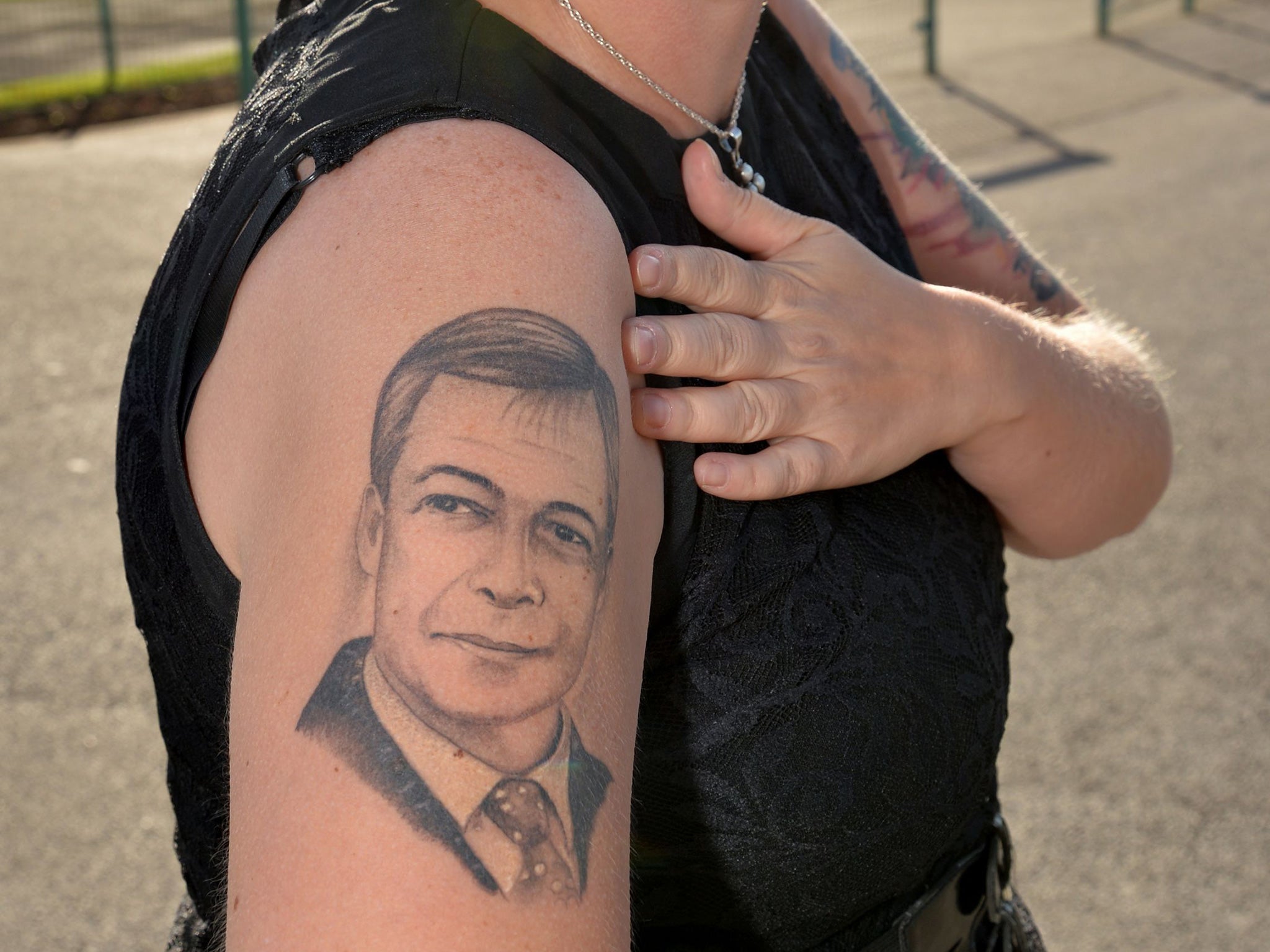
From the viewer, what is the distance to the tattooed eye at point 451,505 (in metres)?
0.87

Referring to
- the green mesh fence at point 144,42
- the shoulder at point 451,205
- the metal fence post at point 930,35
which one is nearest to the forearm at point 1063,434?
the shoulder at point 451,205

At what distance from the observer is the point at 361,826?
816mm

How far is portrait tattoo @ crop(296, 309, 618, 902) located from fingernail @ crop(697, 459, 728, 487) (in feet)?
0.64

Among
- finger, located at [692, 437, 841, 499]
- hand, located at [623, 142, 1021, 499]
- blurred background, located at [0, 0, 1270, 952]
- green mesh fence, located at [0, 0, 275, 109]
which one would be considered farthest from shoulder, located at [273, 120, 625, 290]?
green mesh fence, located at [0, 0, 275, 109]

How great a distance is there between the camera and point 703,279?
1.11m

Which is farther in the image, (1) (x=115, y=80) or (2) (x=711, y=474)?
(1) (x=115, y=80)

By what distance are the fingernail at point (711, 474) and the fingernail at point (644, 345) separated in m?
0.12

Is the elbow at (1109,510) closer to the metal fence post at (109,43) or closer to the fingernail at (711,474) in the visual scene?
the fingernail at (711,474)

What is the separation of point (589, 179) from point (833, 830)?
2.20 feet

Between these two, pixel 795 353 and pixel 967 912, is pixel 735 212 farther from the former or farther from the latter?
pixel 967 912

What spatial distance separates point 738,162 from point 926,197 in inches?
24.3

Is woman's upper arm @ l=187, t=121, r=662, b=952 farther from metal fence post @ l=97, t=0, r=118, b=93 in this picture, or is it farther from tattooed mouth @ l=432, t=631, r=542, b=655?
metal fence post @ l=97, t=0, r=118, b=93

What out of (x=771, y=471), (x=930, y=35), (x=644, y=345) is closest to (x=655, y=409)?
(x=644, y=345)

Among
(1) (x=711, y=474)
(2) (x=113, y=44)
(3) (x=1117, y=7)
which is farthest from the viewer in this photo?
(3) (x=1117, y=7)
